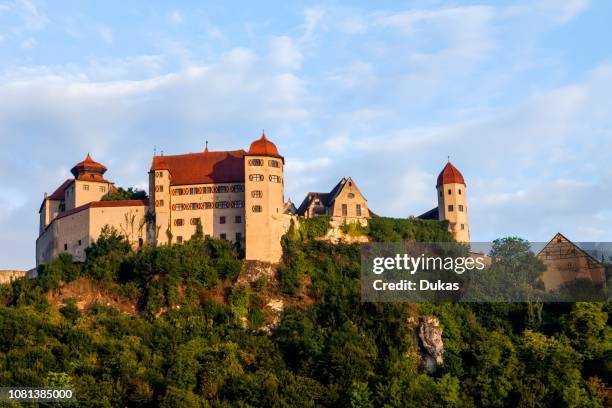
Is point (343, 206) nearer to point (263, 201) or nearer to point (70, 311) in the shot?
point (263, 201)

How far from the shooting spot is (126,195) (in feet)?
304

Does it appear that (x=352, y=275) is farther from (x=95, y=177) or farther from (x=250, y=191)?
(x=95, y=177)

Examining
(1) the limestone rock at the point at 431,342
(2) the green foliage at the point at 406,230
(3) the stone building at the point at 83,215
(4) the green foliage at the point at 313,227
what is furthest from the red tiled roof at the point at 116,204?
(1) the limestone rock at the point at 431,342

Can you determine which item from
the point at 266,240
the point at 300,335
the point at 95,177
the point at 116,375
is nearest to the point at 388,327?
the point at 300,335

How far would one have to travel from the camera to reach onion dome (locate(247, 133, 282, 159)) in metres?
86.6

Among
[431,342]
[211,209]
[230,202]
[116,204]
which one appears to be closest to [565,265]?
[431,342]

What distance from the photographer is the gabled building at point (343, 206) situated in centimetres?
9075

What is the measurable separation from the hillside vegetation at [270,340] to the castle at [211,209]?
1.65m

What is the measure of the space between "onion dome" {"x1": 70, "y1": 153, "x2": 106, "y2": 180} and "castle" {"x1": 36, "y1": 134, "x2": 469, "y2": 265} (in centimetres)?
171

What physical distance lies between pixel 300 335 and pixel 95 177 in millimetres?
28719

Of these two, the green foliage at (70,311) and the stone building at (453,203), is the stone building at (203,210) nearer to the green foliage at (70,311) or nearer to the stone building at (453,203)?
the green foliage at (70,311)

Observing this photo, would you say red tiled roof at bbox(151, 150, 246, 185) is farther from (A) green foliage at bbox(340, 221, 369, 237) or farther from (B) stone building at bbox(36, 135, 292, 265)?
(A) green foliage at bbox(340, 221, 369, 237)

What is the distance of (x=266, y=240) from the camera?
84500 mm

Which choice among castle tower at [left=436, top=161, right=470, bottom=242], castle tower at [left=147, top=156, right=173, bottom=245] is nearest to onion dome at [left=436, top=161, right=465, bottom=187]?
castle tower at [left=436, top=161, right=470, bottom=242]
